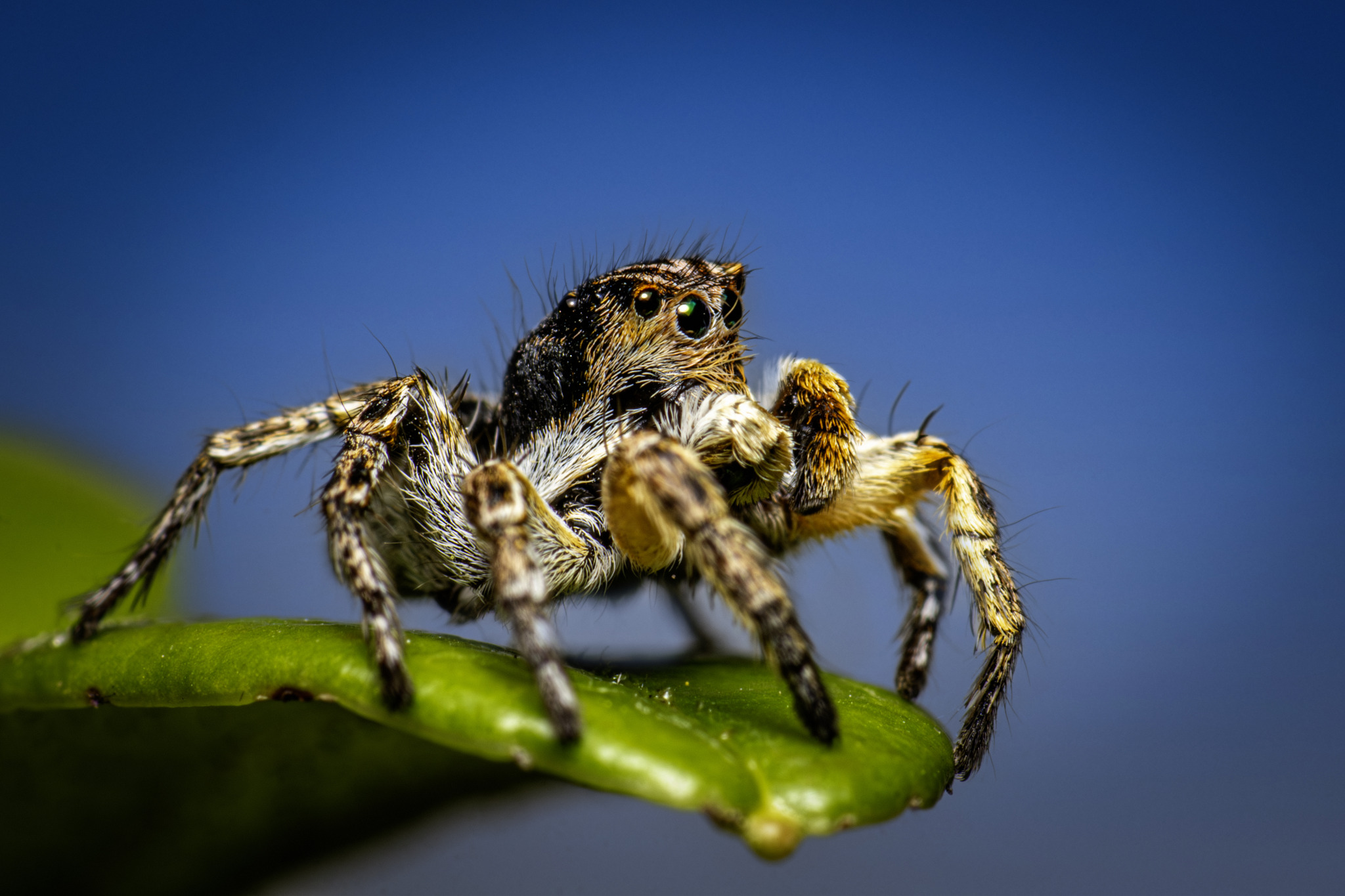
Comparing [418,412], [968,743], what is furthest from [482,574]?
[968,743]

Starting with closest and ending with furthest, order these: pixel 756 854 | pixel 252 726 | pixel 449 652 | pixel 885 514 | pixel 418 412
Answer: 1. pixel 756 854
2. pixel 449 652
3. pixel 252 726
4. pixel 418 412
5. pixel 885 514

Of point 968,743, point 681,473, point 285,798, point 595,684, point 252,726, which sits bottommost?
point 285,798

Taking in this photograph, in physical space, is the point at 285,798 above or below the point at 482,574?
below

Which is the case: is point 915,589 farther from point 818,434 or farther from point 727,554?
point 727,554

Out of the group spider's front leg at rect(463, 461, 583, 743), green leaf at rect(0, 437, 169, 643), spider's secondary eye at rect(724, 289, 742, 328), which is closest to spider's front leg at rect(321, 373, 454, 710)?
spider's front leg at rect(463, 461, 583, 743)

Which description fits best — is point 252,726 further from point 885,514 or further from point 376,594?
point 885,514

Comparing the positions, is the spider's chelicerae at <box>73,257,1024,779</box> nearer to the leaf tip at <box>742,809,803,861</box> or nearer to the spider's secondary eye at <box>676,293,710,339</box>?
the spider's secondary eye at <box>676,293,710,339</box>
